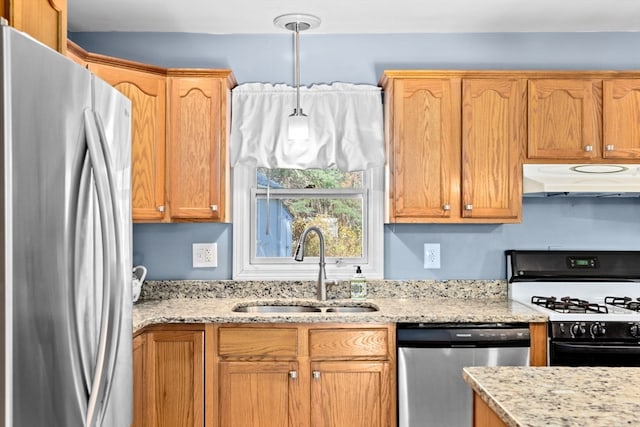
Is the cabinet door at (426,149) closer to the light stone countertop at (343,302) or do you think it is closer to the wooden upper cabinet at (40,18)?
the light stone countertop at (343,302)

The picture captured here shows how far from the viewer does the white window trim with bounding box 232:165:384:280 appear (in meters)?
3.39

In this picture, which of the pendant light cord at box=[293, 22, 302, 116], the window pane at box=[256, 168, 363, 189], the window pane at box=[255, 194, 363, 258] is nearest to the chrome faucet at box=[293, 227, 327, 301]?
the window pane at box=[255, 194, 363, 258]

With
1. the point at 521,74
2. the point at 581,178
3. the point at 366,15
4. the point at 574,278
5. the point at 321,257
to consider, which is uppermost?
the point at 366,15

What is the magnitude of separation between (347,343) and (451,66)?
5.80 feet

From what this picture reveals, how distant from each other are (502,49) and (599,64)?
23.0 inches

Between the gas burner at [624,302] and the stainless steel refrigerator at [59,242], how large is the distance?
101 inches

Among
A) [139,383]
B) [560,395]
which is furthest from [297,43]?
[560,395]

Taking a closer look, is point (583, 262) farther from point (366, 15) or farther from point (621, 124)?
point (366, 15)

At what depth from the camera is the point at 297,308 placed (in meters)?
3.25

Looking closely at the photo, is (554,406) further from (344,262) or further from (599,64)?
(599,64)

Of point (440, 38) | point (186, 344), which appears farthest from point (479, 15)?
point (186, 344)

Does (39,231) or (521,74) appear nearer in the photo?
(39,231)

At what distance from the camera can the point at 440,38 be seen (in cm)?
342

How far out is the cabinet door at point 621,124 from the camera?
121 inches
